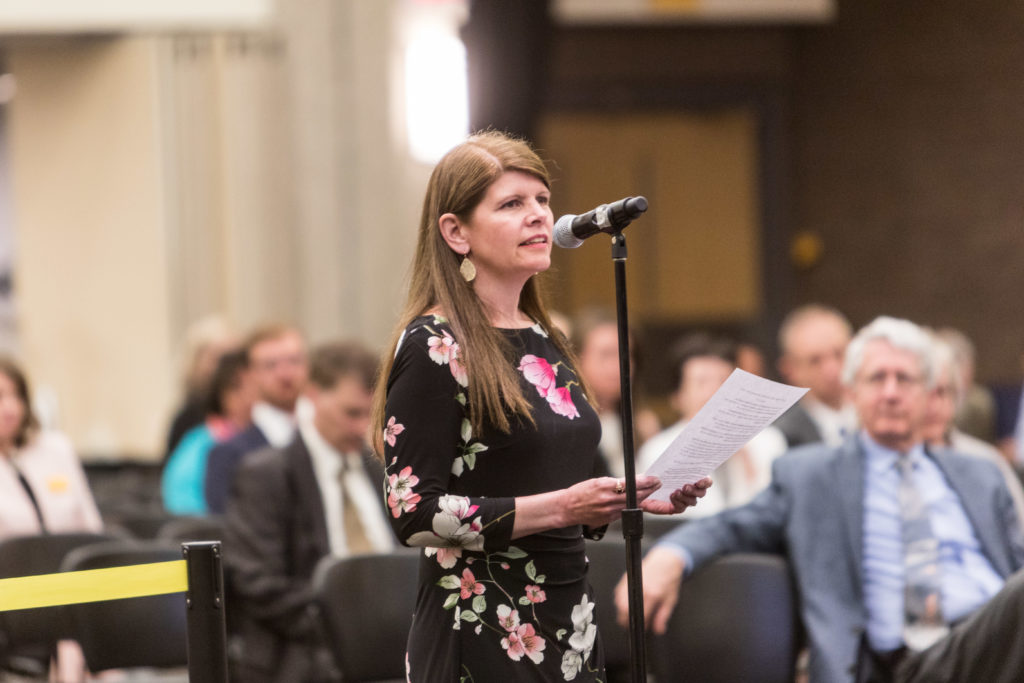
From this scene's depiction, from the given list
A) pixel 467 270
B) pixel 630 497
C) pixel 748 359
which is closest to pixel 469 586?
pixel 630 497

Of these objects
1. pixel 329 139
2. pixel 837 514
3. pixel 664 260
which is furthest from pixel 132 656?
pixel 664 260

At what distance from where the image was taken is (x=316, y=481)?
4.36 metres

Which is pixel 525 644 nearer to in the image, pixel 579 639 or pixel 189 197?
pixel 579 639

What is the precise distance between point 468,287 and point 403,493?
362mm

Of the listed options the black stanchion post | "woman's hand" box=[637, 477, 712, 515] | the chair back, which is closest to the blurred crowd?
the chair back

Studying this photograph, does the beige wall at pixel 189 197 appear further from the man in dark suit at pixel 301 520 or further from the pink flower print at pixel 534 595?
the pink flower print at pixel 534 595

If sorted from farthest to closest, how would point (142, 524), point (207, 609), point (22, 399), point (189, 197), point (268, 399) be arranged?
point (189, 197), point (268, 399), point (142, 524), point (22, 399), point (207, 609)

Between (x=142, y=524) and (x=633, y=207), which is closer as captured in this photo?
(x=633, y=207)

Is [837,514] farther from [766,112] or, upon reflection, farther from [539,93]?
[766,112]

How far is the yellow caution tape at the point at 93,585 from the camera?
262 cm

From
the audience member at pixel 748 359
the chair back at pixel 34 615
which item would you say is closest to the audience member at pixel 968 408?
the audience member at pixel 748 359

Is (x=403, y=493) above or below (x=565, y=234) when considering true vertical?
below

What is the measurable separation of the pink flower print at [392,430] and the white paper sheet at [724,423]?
423 millimetres

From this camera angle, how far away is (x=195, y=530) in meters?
4.83
